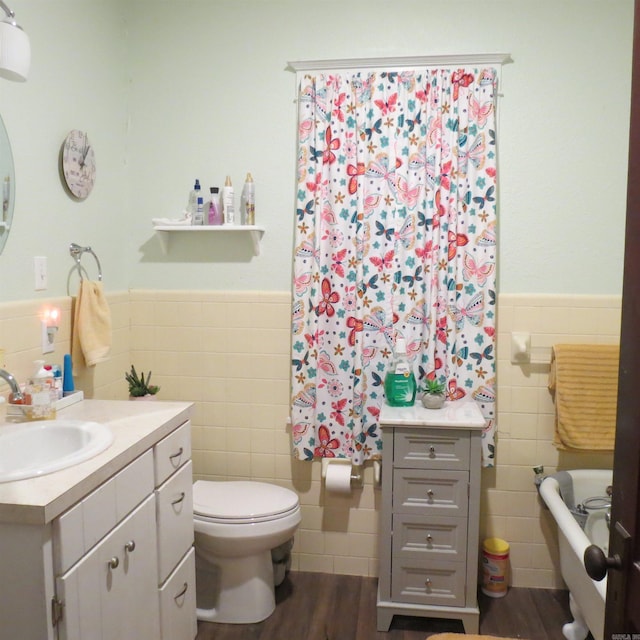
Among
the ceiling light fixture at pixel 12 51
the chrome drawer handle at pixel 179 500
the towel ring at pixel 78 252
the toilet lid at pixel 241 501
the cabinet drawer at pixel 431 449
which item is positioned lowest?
the toilet lid at pixel 241 501

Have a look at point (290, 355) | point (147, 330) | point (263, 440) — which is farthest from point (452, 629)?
point (147, 330)

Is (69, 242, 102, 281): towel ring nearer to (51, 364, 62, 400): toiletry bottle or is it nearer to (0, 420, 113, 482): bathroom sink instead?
(51, 364, 62, 400): toiletry bottle

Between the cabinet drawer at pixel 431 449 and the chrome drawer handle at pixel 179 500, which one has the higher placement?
the cabinet drawer at pixel 431 449

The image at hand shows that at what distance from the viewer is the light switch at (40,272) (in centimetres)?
214

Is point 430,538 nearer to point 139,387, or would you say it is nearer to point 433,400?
point 433,400

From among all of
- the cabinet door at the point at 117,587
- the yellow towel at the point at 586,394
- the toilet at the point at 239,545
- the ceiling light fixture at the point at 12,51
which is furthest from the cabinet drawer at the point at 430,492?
the ceiling light fixture at the point at 12,51

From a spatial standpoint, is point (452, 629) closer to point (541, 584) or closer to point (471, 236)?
point (541, 584)

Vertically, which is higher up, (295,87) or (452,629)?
(295,87)

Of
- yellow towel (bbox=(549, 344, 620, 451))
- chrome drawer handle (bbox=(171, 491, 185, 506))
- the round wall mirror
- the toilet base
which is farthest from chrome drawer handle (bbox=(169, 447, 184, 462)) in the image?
yellow towel (bbox=(549, 344, 620, 451))

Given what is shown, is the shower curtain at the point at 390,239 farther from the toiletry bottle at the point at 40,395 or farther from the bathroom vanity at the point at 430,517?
the toiletry bottle at the point at 40,395

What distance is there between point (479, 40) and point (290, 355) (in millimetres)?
1612

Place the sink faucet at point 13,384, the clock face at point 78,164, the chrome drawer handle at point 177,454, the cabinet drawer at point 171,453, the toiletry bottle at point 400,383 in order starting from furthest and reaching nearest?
the toiletry bottle at point 400,383 → the clock face at point 78,164 → the chrome drawer handle at point 177,454 → the cabinet drawer at point 171,453 → the sink faucet at point 13,384

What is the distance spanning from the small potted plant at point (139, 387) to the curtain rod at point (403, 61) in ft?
5.15

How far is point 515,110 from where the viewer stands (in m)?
2.61
